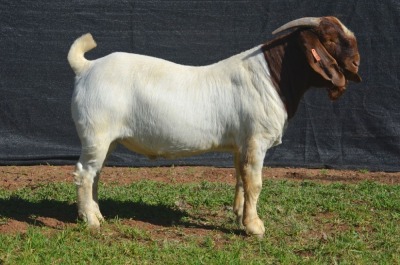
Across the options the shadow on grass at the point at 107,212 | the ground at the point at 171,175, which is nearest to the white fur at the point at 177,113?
the shadow on grass at the point at 107,212

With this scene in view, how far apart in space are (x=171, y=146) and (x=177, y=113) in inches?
10.7

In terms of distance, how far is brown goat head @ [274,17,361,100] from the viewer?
5.93 meters

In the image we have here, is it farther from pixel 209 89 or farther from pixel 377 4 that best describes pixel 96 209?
pixel 377 4

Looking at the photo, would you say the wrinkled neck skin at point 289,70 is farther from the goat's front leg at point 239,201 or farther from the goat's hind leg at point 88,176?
the goat's hind leg at point 88,176

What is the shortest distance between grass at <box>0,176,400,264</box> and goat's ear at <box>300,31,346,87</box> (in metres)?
1.22

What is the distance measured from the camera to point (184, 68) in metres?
6.21

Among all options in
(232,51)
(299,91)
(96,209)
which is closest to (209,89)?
(299,91)

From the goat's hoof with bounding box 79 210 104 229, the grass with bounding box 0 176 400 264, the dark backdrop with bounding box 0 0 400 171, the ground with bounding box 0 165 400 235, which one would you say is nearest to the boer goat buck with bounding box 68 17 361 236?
the goat's hoof with bounding box 79 210 104 229

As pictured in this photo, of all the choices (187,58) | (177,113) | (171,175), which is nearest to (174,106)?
(177,113)

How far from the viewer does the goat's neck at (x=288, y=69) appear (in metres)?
6.02

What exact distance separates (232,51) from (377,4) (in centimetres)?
175

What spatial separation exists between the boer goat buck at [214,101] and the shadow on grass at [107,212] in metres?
0.43

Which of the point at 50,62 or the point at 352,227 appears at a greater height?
the point at 50,62

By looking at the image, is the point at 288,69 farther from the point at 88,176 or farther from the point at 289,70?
the point at 88,176
